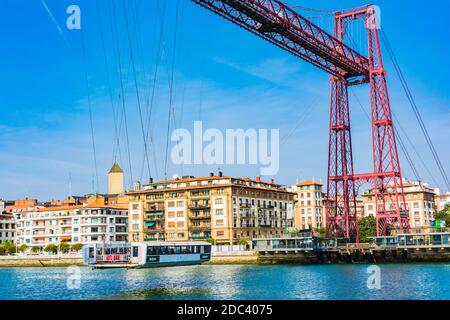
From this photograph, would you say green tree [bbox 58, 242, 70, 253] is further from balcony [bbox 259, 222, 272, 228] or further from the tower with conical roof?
the tower with conical roof

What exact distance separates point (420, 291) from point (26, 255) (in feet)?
252

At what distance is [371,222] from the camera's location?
9225 cm

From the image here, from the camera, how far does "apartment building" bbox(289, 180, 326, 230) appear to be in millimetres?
121125

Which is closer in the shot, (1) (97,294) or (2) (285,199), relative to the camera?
(1) (97,294)

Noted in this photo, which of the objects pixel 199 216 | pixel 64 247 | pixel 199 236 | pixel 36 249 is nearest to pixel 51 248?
pixel 64 247

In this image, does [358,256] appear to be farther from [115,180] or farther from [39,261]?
[115,180]

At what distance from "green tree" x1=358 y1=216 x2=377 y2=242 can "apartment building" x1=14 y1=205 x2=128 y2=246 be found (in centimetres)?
4287

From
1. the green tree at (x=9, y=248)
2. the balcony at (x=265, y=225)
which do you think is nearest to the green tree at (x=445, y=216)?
the balcony at (x=265, y=225)

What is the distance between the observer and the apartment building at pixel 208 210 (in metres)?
90.4
